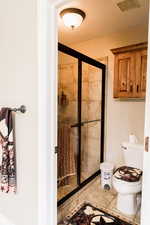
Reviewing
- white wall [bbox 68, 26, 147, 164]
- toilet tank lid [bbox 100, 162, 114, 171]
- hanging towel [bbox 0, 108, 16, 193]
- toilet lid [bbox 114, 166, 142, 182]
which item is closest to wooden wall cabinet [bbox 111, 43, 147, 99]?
white wall [bbox 68, 26, 147, 164]

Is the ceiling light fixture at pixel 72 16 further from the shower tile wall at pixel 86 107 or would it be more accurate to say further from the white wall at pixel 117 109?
the white wall at pixel 117 109

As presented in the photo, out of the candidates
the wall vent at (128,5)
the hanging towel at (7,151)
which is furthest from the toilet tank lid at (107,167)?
the wall vent at (128,5)

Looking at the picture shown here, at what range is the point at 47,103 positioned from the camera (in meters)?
1.29

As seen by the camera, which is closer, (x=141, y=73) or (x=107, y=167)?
(x=141, y=73)

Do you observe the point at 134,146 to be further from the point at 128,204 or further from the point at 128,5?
the point at 128,5

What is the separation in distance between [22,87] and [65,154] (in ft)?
3.69

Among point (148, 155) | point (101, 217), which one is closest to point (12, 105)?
point (148, 155)

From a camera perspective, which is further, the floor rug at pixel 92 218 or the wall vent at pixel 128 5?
the wall vent at pixel 128 5

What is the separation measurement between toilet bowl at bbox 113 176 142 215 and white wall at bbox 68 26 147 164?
81cm

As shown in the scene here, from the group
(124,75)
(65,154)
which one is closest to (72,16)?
(124,75)

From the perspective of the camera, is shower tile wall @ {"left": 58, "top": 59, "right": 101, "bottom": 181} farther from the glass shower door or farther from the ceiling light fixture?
the ceiling light fixture

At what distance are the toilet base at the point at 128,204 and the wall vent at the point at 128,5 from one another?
2180mm

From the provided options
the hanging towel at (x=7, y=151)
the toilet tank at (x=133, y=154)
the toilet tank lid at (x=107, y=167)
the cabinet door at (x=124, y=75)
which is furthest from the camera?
the toilet tank lid at (x=107, y=167)

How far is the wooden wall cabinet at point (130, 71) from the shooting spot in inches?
90.4
